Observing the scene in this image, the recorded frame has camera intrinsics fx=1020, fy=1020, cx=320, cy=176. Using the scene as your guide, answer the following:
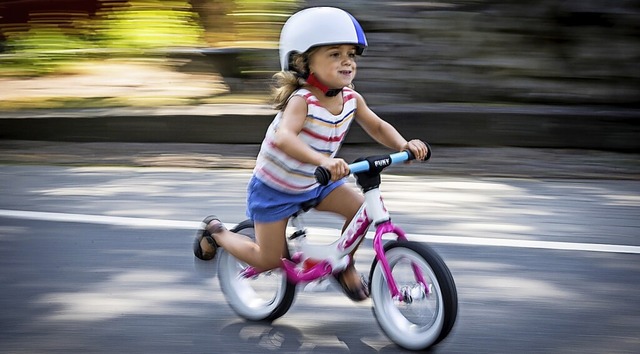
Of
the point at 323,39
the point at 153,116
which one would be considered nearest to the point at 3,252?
the point at 323,39

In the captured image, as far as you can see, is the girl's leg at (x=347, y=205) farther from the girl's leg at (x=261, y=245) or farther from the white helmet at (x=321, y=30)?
the white helmet at (x=321, y=30)

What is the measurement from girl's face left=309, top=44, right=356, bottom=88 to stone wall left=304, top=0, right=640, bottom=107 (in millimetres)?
6404

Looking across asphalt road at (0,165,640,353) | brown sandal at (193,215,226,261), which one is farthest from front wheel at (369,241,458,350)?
brown sandal at (193,215,226,261)

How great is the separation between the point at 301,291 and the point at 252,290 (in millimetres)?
343

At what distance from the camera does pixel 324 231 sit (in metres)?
6.80

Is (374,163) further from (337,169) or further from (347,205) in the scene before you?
(347,205)

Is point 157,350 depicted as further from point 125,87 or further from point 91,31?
point 91,31

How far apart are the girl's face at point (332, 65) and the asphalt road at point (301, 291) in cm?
117

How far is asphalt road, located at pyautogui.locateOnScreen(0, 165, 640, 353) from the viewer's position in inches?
182

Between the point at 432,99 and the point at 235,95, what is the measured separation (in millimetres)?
3349

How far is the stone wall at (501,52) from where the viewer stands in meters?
10.3

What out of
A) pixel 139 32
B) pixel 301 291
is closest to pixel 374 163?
pixel 301 291

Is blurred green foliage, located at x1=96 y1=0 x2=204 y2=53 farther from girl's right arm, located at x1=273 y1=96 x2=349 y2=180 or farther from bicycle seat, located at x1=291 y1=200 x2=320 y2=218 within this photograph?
girl's right arm, located at x1=273 y1=96 x2=349 y2=180

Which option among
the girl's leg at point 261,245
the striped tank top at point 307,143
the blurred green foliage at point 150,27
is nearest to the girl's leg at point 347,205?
the striped tank top at point 307,143
